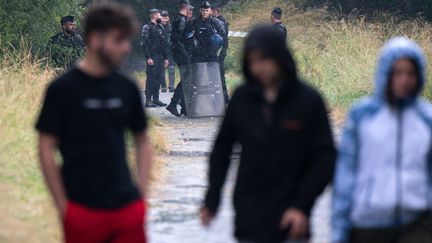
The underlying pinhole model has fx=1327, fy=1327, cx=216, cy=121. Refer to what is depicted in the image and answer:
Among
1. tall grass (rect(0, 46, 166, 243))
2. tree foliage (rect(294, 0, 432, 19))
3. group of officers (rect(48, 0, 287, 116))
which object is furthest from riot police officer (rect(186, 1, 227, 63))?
tree foliage (rect(294, 0, 432, 19))

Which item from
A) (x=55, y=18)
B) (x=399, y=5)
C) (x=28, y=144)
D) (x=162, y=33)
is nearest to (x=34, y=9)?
(x=55, y=18)

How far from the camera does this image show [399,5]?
35.1 m

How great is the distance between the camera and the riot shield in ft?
64.7

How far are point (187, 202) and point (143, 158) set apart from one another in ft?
17.4

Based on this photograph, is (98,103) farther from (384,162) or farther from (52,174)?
(384,162)

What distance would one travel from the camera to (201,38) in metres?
20.5

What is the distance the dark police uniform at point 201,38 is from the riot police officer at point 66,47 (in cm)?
187

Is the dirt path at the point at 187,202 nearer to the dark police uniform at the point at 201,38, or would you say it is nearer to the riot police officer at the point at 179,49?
the riot police officer at the point at 179,49

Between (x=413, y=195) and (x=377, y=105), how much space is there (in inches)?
16.3

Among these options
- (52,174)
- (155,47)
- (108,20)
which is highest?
(108,20)

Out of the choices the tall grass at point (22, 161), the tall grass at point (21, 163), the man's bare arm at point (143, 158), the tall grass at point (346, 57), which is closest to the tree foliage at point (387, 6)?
the tall grass at point (346, 57)

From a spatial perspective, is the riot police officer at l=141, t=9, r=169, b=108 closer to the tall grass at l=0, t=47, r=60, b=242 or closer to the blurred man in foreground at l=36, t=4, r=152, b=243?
the tall grass at l=0, t=47, r=60, b=242

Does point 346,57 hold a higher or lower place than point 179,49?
lower

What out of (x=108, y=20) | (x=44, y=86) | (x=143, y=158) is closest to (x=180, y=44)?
(x=44, y=86)
